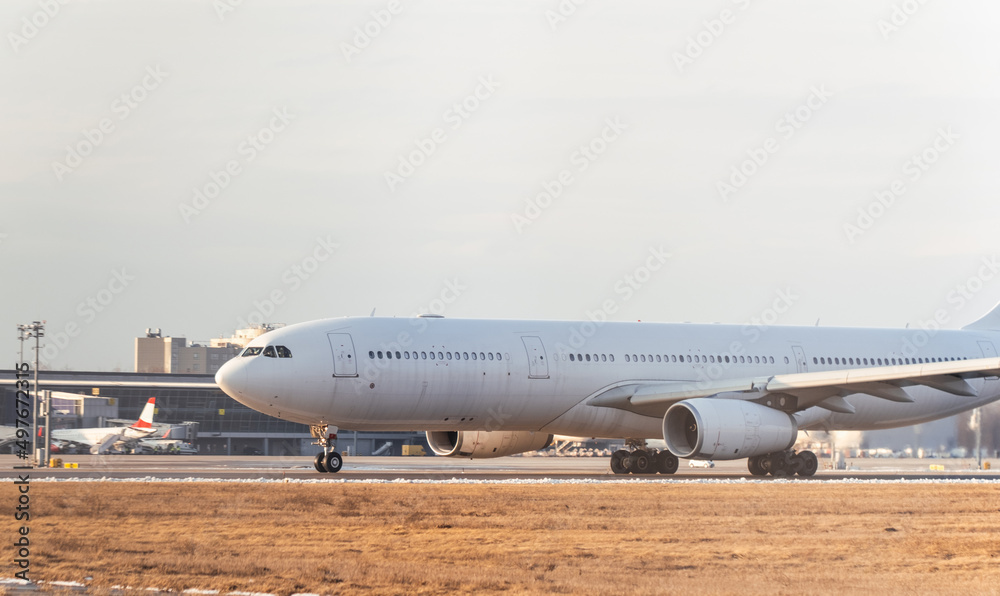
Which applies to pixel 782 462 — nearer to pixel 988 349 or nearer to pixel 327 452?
pixel 988 349

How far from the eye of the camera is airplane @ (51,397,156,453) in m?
65.0

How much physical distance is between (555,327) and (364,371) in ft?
19.2

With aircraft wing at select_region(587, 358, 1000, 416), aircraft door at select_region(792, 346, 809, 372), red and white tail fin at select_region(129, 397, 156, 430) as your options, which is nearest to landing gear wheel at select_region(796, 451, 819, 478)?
aircraft wing at select_region(587, 358, 1000, 416)

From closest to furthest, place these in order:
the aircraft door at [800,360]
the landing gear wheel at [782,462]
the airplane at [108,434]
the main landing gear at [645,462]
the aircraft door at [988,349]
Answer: the landing gear wheel at [782,462], the main landing gear at [645,462], the aircraft door at [800,360], the aircraft door at [988,349], the airplane at [108,434]

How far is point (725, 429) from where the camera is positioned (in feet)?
96.9

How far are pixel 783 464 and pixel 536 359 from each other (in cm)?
695

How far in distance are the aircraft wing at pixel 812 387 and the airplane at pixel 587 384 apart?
0.04 metres

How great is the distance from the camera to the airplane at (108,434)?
2559 inches

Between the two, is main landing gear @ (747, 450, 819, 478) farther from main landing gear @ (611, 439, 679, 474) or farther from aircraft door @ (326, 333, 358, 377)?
aircraft door @ (326, 333, 358, 377)

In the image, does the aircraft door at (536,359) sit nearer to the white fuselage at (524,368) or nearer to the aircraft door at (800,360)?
the white fuselage at (524,368)

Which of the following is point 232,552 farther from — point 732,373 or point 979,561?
point 732,373

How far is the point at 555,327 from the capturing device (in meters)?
33.0

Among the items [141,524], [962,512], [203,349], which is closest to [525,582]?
[141,524]

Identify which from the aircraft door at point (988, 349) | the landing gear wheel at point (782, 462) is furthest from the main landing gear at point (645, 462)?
the aircraft door at point (988, 349)
